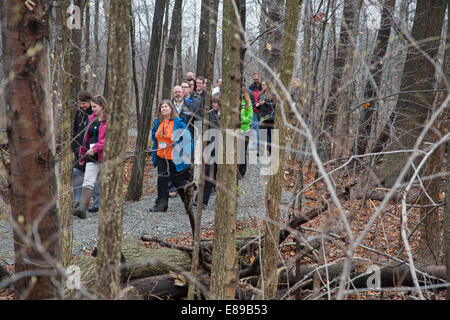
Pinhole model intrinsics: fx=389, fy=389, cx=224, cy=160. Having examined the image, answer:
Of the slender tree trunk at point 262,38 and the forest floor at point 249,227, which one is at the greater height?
the slender tree trunk at point 262,38

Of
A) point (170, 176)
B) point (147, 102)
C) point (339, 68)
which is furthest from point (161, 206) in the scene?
point (339, 68)

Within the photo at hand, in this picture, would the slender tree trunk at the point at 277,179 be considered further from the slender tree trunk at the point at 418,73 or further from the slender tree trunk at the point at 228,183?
the slender tree trunk at the point at 418,73

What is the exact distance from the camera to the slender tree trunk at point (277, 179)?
3496 mm

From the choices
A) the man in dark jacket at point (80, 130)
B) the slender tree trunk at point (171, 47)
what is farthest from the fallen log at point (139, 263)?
the slender tree trunk at point (171, 47)

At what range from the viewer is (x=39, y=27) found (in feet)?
8.60

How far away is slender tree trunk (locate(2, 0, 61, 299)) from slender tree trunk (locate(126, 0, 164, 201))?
214 inches

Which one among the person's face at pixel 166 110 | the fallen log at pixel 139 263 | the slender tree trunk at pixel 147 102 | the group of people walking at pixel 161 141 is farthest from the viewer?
the slender tree trunk at pixel 147 102

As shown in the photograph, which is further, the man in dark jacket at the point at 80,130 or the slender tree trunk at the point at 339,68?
the man in dark jacket at the point at 80,130

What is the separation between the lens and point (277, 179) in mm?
3600

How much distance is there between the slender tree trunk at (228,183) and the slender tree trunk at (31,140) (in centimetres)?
126

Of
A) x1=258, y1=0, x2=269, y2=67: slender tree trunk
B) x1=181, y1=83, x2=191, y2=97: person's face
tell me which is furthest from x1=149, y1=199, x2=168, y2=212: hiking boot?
x1=258, y1=0, x2=269, y2=67: slender tree trunk

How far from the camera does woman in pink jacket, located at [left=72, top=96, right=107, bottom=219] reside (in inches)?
251
